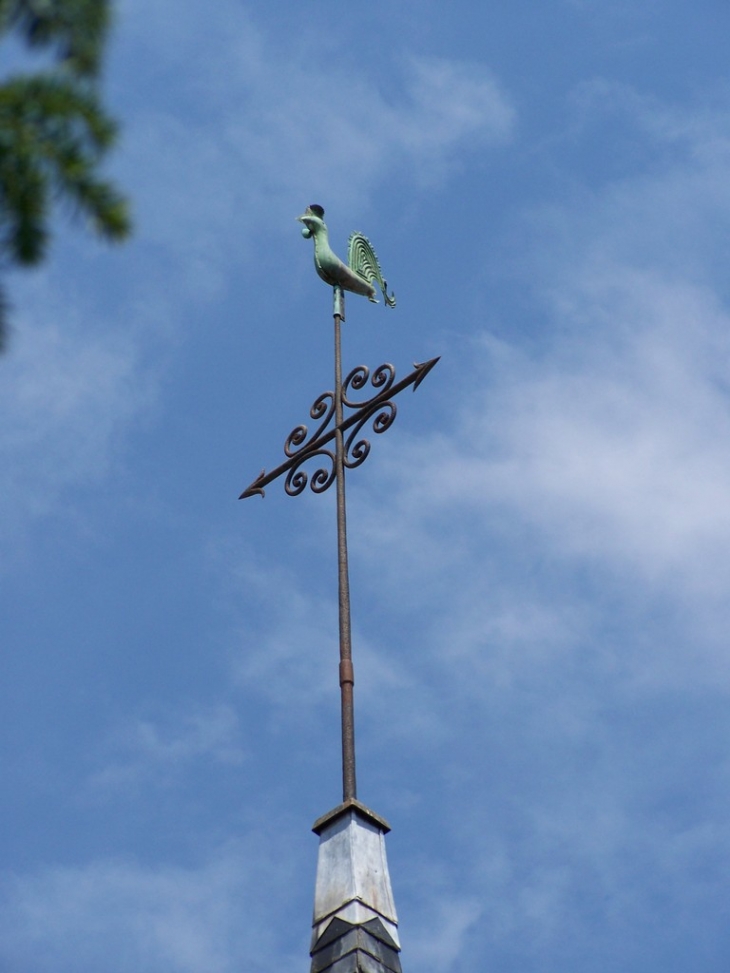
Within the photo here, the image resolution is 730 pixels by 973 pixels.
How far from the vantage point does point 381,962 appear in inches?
386

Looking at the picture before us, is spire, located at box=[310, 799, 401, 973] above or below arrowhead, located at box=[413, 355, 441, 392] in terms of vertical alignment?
below

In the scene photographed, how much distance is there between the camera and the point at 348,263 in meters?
15.2

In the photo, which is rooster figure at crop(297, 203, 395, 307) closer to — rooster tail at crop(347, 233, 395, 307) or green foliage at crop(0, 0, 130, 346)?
rooster tail at crop(347, 233, 395, 307)

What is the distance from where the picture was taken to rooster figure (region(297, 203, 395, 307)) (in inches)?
582

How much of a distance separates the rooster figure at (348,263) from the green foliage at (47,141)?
33.0ft

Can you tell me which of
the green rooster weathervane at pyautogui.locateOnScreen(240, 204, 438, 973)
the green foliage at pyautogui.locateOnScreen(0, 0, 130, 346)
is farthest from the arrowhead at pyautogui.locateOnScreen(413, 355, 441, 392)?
the green foliage at pyautogui.locateOnScreen(0, 0, 130, 346)

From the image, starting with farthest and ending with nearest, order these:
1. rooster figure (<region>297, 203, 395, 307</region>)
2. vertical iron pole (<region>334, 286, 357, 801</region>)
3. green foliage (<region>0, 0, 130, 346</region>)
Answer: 1. rooster figure (<region>297, 203, 395, 307</region>)
2. vertical iron pole (<region>334, 286, 357, 801</region>)
3. green foliage (<region>0, 0, 130, 346</region>)

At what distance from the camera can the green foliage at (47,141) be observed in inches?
183

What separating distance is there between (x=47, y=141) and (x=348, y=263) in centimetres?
1052

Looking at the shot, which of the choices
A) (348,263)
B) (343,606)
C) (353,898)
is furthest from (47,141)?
(348,263)

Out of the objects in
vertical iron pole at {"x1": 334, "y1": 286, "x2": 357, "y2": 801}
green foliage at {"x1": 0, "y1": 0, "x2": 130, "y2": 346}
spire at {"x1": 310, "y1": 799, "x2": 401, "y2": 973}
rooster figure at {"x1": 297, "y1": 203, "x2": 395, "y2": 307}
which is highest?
rooster figure at {"x1": 297, "y1": 203, "x2": 395, "y2": 307}

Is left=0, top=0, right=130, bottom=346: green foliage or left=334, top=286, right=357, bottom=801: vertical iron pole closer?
left=0, top=0, right=130, bottom=346: green foliage

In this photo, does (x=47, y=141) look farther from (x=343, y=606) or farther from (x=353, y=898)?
A: (x=343, y=606)

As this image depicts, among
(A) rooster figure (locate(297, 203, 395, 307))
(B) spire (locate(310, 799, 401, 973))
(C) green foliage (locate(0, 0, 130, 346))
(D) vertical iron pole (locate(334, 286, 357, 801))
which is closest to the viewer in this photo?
(C) green foliage (locate(0, 0, 130, 346))
